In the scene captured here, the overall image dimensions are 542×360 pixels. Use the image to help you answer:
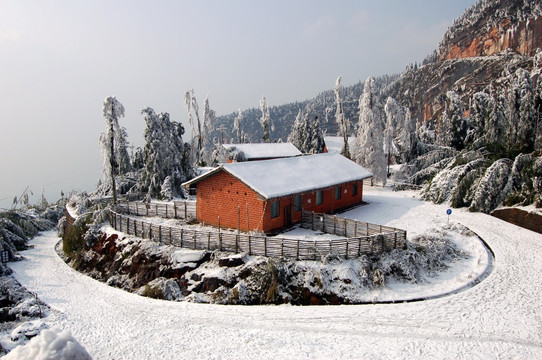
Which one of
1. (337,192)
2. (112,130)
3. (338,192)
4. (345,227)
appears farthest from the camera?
(112,130)

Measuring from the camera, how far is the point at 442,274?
775 inches

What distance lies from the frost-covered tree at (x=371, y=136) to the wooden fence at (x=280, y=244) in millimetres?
25292

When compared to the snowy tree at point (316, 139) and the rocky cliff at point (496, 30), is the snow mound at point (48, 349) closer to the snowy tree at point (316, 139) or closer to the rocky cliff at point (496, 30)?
the snowy tree at point (316, 139)

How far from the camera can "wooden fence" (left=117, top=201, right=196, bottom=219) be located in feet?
94.6

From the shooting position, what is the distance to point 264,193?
22.3m

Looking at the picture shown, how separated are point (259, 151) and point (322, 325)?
4081 cm

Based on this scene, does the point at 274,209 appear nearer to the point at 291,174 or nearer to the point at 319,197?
the point at 291,174

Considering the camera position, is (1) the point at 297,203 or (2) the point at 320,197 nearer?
(1) the point at 297,203

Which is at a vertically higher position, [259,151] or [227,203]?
[259,151]

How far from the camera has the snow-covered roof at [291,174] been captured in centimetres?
2355

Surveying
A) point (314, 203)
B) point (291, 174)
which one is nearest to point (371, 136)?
point (314, 203)

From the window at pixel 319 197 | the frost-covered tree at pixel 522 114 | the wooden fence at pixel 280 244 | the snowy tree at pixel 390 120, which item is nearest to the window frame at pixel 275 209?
the wooden fence at pixel 280 244

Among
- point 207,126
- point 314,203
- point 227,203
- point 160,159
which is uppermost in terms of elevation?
point 207,126

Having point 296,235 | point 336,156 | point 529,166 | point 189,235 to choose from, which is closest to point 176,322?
point 189,235
